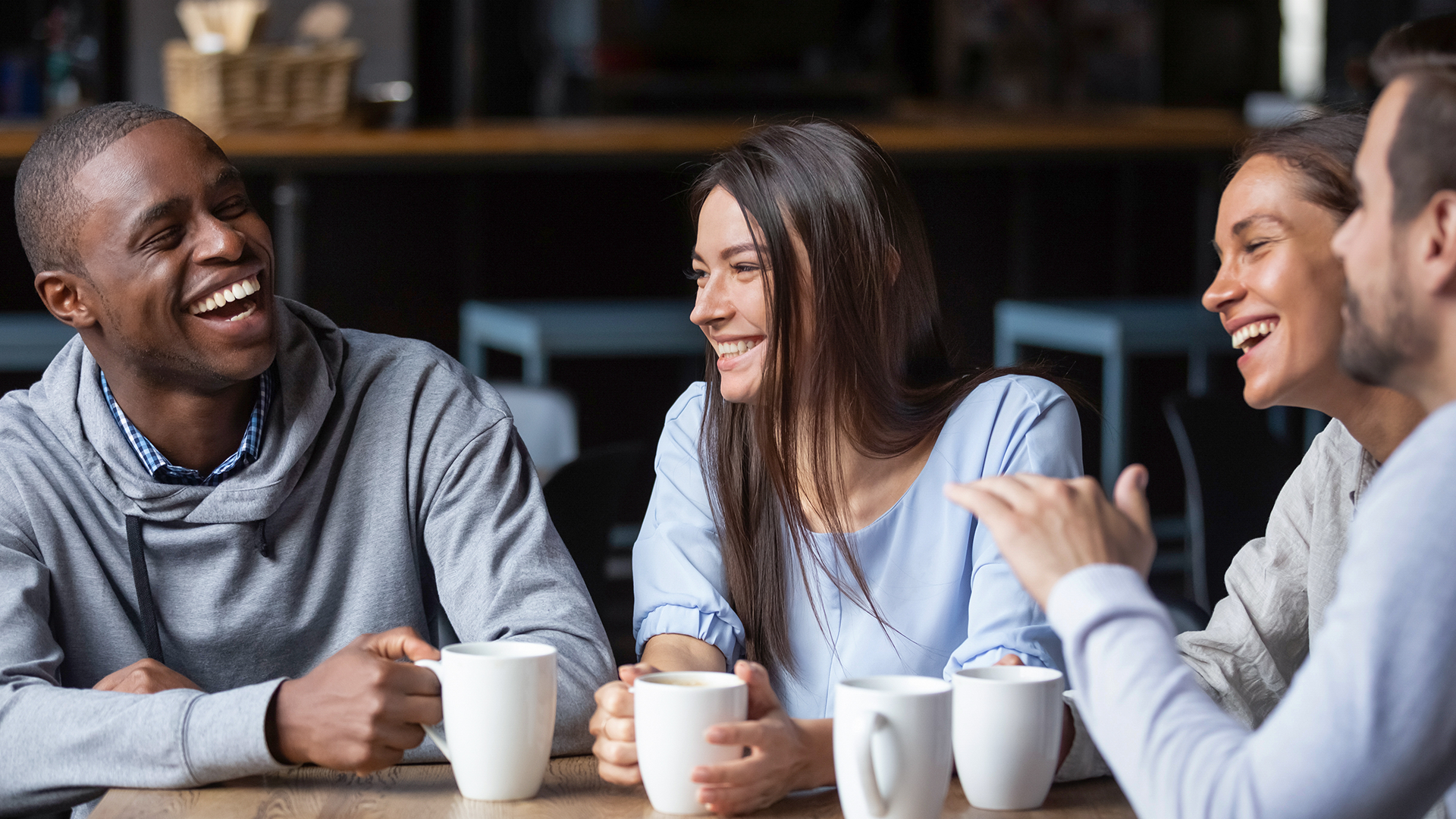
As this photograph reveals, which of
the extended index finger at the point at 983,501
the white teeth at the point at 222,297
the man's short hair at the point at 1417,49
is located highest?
the man's short hair at the point at 1417,49

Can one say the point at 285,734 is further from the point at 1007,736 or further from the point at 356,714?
the point at 1007,736

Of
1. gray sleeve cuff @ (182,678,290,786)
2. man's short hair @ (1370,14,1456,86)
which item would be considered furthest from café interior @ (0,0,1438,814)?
gray sleeve cuff @ (182,678,290,786)

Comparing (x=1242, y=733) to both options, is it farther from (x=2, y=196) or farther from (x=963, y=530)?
(x=2, y=196)

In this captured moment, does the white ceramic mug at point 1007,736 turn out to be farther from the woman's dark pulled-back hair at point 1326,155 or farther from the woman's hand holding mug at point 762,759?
the woman's dark pulled-back hair at point 1326,155

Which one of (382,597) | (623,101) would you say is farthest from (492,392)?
(623,101)

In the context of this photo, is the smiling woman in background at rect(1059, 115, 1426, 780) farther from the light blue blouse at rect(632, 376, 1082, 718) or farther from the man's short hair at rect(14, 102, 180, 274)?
the man's short hair at rect(14, 102, 180, 274)

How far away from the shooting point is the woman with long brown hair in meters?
1.38

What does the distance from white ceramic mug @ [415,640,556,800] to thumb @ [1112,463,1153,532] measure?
39cm

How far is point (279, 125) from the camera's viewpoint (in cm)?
341

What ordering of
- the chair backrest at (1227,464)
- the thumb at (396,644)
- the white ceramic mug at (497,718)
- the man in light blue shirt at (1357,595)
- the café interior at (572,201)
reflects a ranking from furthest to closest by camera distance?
the café interior at (572,201) → the chair backrest at (1227,464) → the thumb at (396,644) → the white ceramic mug at (497,718) → the man in light blue shirt at (1357,595)

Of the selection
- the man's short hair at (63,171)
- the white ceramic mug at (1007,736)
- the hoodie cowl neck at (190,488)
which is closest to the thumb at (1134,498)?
the white ceramic mug at (1007,736)

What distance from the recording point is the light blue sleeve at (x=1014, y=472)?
1240mm

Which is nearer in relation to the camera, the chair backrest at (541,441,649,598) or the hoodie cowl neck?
the hoodie cowl neck

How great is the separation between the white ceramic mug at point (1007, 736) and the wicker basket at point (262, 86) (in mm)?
2774
